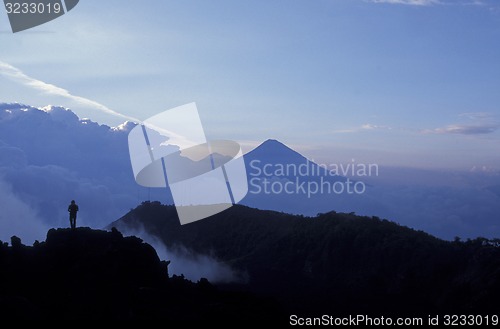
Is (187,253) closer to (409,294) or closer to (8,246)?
(409,294)

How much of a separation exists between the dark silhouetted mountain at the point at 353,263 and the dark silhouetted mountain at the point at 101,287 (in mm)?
11676

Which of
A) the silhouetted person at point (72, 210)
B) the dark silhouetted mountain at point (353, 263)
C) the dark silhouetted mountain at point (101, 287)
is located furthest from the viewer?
the dark silhouetted mountain at point (353, 263)

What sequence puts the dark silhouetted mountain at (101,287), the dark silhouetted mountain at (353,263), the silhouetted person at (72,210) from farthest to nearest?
1. the dark silhouetted mountain at (353,263)
2. the silhouetted person at (72,210)
3. the dark silhouetted mountain at (101,287)

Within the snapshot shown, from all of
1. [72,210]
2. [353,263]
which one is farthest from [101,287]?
[353,263]

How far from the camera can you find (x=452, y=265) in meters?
61.2

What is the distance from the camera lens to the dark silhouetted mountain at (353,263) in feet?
177

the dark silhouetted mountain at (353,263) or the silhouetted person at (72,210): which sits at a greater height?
the silhouetted person at (72,210)

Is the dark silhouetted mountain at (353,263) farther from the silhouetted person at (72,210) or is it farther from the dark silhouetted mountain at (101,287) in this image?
the silhouetted person at (72,210)

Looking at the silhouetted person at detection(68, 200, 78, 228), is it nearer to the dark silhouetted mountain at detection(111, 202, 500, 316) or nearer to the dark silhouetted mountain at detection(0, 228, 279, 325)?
the dark silhouetted mountain at detection(0, 228, 279, 325)

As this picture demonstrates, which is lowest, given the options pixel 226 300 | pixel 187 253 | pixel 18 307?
pixel 187 253

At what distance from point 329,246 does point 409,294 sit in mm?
17035

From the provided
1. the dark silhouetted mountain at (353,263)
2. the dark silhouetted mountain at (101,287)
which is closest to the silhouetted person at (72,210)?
the dark silhouetted mountain at (101,287)

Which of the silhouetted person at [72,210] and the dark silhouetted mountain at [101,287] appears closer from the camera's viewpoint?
the dark silhouetted mountain at [101,287]

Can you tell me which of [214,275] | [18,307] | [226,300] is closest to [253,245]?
[214,275]
